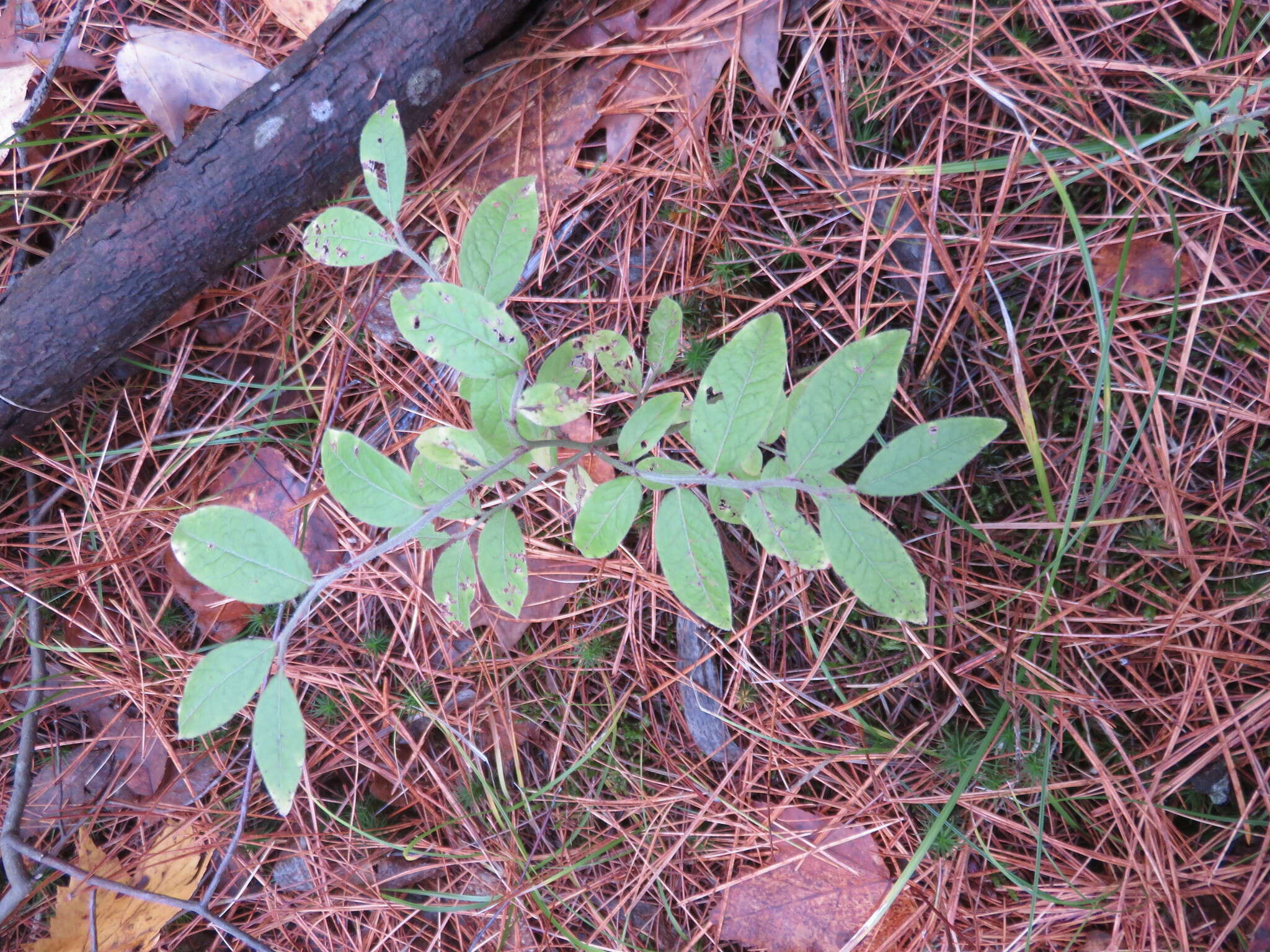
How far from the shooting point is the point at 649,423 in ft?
3.84

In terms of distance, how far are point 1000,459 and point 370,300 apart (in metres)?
1.62

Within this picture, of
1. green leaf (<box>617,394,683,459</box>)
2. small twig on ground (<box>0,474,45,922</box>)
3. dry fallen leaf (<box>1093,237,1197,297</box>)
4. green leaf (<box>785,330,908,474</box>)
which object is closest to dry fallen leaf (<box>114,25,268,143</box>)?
small twig on ground (<box>0,474,45,922</box>)

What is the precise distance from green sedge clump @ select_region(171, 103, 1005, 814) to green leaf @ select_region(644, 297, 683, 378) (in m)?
0.12

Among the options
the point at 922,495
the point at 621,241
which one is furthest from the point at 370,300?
the point at 922,495

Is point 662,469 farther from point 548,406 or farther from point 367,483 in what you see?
point 367,483

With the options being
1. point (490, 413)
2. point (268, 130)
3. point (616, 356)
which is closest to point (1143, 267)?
point (616, 356)

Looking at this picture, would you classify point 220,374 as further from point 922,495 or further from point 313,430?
point 922,495

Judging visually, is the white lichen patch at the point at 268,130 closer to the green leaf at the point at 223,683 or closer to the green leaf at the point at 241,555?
the green leaf at the point at 241,555

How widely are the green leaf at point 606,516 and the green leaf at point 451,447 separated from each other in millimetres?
206

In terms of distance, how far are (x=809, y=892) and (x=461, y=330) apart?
1.54 m

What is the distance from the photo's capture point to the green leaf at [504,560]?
1281mm

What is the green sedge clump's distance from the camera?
1.08m

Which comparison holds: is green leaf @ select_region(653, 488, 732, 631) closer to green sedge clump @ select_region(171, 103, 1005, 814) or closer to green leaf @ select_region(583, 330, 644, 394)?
green sedge clump @ select_region(171, 103, 1005, 814)

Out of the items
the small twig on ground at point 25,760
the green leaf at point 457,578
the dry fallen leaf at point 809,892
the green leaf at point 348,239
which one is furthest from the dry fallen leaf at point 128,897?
the green leaf at point 348,239
